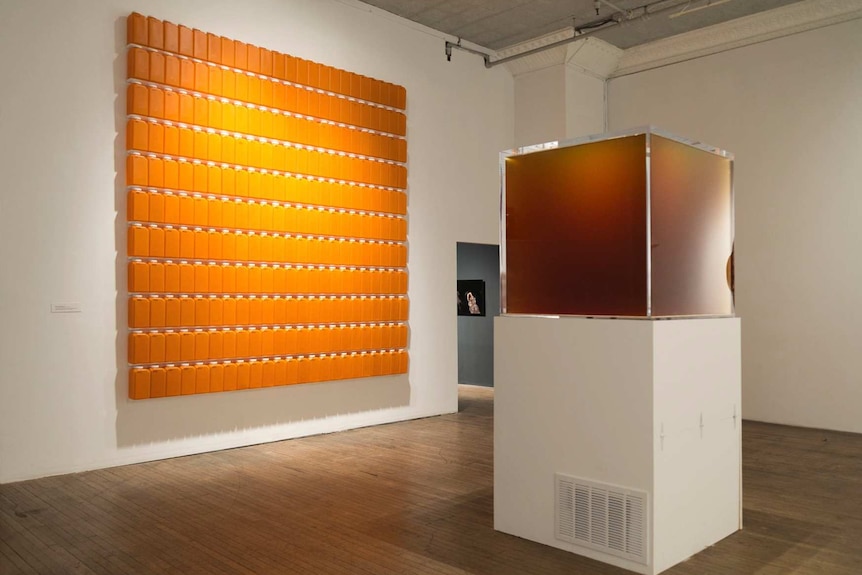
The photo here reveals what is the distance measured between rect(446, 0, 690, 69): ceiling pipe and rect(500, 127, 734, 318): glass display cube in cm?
Answer: 479

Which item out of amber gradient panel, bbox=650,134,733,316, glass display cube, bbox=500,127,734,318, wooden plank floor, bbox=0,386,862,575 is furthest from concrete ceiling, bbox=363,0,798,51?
wooden plank floor, bbox=0,386,862,575

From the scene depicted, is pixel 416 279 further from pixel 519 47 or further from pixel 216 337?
pixel 519 47

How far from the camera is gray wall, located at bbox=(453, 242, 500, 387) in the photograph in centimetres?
1241

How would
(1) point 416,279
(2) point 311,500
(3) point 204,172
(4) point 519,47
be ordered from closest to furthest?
1. (2) point 311,500
2. (3) point 204,172
3. (1) point 416,279
4. (4) point 519,47

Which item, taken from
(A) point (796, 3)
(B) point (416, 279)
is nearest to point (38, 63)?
(B) point (416, 279)

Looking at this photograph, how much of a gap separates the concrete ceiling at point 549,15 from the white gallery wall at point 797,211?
0.61 meters

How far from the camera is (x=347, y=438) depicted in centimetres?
805

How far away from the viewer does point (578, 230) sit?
445 cm

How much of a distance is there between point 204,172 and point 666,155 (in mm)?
4687

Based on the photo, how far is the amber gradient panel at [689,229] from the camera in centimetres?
422

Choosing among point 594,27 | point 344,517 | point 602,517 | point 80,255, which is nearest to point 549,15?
point 594,27

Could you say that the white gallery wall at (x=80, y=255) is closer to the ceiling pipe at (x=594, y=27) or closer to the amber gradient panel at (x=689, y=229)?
the ceiling pipe at (x=594, y=27)

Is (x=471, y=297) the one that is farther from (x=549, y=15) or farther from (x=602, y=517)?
(x=602, y=517)

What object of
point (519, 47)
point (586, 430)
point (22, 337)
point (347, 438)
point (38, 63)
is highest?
point (519, 47)
